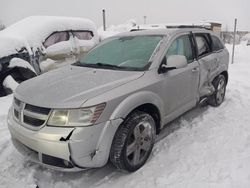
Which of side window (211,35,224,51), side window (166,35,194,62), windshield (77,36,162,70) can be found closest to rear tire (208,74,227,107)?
side window (211,35,224,51)

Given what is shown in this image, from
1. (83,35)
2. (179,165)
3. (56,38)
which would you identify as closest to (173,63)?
(179,165)

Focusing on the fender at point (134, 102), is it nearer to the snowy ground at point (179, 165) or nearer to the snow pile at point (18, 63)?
the snowy ground at point (179, 165)

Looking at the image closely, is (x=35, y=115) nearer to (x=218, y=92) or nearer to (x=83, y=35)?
(x=218, y=92)

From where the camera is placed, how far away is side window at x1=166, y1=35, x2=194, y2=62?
4.09 metres

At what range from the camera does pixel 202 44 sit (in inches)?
198

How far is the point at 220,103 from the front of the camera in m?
5.77

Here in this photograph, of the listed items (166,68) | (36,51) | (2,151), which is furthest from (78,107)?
(36,51)

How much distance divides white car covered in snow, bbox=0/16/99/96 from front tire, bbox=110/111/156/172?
3911 mm

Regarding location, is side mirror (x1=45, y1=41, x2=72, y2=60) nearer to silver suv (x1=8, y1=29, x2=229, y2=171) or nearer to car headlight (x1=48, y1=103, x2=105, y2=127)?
silver suv (x1=8, y1=29, x2=229, y2=171)

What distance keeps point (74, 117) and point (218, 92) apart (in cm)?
361

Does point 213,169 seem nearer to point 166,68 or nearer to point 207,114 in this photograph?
point 166,68

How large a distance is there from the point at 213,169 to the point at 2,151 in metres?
2.73

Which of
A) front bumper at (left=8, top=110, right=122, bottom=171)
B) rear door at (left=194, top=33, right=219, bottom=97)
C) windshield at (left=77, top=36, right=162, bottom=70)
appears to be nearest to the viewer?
front bumper at (left=8, top=110, right=122, bottom=171)

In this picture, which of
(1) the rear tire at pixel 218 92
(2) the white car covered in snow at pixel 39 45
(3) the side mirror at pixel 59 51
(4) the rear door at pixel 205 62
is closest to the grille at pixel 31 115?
(4) the rear door at pixel 205 62
